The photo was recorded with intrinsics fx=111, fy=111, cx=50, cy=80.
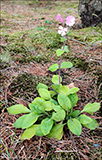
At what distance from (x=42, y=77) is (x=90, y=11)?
91.1 inches

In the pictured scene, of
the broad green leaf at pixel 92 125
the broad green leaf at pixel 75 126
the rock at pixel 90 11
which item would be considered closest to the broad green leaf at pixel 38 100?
the broad green leaf at pixel 75 126

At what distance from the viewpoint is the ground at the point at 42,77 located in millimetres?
1094

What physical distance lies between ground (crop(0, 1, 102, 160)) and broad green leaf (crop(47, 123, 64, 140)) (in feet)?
0.19

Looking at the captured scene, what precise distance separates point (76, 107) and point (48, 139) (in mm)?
561

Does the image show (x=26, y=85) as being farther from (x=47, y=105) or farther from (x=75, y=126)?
(x=75, y=126)

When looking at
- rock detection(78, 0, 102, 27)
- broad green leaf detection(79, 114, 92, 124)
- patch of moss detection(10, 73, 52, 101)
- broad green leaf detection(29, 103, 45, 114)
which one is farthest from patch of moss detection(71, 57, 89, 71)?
rock detection(78, 0, 102, 27)

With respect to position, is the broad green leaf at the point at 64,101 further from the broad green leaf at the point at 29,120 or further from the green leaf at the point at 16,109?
the green leaf at the point at 16,109

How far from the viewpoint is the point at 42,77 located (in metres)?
1.81

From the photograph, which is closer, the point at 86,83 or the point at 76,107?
the point at 76,107

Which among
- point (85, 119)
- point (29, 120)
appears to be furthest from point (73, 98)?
point (29, 120)

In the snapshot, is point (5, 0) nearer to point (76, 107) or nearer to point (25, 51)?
point (25, 51)

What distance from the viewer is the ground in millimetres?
1094

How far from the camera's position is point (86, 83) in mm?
1733

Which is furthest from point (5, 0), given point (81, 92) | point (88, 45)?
point (81, 92)
